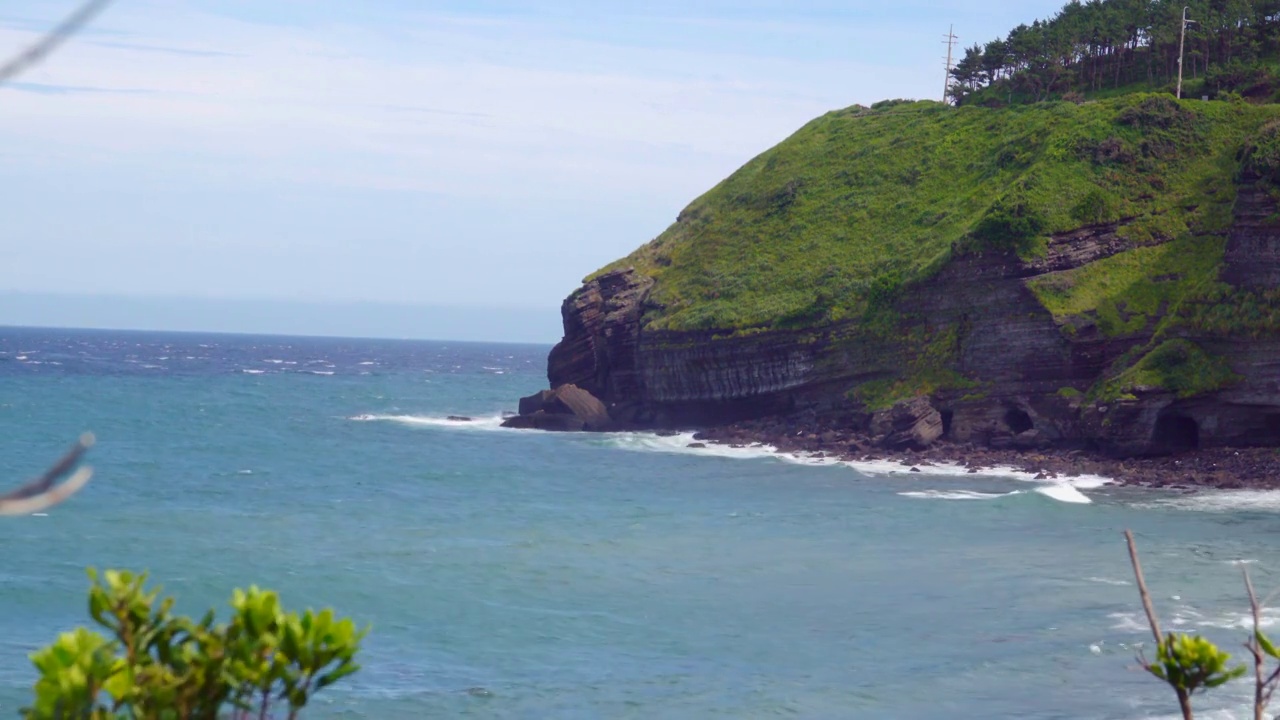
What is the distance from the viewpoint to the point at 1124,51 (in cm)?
7775

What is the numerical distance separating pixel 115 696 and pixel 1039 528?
3126 centimetres

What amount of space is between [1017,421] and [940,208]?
18189 millimetres

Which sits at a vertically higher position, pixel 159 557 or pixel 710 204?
pixel 710 204

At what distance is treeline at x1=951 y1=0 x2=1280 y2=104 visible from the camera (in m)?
70.1

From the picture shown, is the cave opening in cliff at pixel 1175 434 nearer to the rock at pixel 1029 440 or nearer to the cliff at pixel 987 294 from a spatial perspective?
the cliff at pixel 987 294

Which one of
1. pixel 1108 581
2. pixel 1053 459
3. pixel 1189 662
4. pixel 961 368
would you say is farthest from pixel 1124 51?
pixel 1189 662

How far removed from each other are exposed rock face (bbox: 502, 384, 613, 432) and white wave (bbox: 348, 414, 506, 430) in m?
1.87

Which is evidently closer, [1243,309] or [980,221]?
[1243,309]

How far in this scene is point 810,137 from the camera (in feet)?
271

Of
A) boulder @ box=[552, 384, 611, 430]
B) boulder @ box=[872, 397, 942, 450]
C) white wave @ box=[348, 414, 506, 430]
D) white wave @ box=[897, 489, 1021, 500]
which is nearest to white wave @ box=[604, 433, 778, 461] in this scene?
boulder @ box=[552, 384, 611, 430]

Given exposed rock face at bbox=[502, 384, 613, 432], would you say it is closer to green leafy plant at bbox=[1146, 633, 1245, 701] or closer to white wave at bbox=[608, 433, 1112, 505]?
white wave at bbox=[608, 433, 1112, 505]

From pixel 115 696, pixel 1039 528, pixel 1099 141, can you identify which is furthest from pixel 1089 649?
pixel 1099 141

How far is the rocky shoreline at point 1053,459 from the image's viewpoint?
40.2 m

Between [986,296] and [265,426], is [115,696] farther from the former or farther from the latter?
[265,426]
